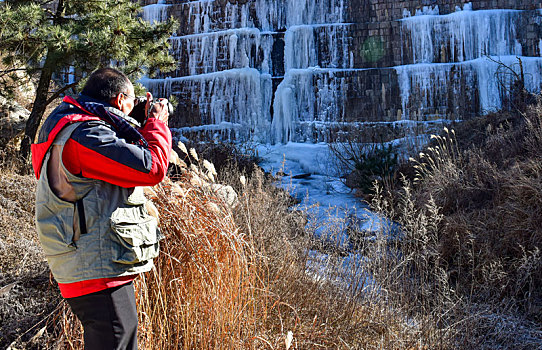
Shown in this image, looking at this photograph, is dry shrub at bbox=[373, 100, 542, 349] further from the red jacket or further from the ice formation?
the ice formation

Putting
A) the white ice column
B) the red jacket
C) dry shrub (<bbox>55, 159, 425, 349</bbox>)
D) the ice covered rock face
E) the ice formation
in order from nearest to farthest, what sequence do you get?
1. the red jacket
2. dry shrub (<bbox>55, 159, 425, 349</bbox>)
3. the ice formation
4. the ice covered rock face
5. the white ice column

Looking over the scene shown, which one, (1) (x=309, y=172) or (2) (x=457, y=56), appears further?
(2) (x=457, y=56)

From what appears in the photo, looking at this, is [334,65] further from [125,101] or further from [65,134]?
[65,134]

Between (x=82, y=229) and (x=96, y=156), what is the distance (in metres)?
0.28

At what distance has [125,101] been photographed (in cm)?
204

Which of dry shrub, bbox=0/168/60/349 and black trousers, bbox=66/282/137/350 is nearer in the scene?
black trousers, bbox=66/282/137/350

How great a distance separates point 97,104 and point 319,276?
2.45 m

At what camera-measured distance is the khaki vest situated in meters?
1.78

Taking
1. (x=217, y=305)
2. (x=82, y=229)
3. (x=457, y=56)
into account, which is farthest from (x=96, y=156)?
(x=457, y=56)

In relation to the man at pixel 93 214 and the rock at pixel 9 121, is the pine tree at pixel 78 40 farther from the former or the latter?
the man at pixel 93 214

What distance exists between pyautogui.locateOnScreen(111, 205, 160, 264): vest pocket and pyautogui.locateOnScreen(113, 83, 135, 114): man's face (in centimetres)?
43

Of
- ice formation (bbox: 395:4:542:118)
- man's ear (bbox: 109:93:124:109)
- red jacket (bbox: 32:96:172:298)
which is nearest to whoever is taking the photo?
red jacket (bbox: 32:96:172:298)

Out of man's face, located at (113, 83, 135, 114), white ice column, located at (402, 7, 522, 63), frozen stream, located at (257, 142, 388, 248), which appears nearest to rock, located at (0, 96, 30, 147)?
frozen stream, located at (257, 142, 388, 248)

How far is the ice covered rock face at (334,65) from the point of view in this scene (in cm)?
1218
